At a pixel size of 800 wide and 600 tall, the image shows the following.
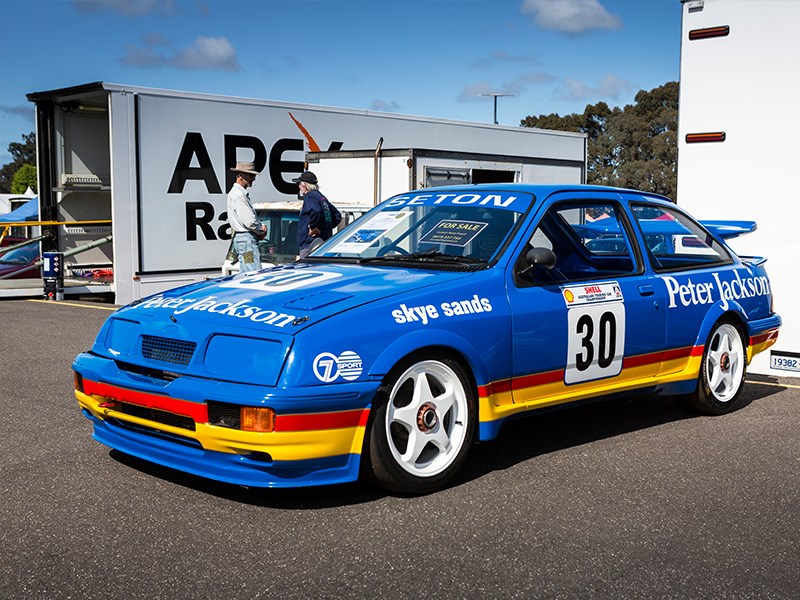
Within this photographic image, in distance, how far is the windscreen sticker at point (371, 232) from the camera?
566cm

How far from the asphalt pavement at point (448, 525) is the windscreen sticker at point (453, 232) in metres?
1.15

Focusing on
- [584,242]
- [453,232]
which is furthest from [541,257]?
[584,242]

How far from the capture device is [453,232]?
5.42 meters

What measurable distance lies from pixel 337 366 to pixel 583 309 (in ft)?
5.48

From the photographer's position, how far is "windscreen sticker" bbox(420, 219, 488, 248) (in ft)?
17.5

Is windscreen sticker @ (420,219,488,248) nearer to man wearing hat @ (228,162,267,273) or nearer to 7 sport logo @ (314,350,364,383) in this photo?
7 sport logo @ (314,350,364,383)

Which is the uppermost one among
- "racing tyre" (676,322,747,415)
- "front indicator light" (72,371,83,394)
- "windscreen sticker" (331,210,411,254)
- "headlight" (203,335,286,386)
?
"windscreen sticker" (331,210,411,254)

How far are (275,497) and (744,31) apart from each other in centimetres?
→ 525

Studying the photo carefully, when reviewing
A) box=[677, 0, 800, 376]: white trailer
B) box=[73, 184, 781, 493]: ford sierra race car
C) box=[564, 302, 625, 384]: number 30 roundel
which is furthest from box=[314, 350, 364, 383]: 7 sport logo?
box=[677, 0, 800, 376]: white trailer

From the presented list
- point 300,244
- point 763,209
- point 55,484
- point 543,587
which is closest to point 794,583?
point 543,587

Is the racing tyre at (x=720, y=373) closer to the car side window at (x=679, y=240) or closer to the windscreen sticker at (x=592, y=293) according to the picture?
the car side window at (x=679, y=240)

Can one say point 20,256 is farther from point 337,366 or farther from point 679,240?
point 337,366

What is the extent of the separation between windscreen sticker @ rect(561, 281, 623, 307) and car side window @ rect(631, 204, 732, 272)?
75 centimetres

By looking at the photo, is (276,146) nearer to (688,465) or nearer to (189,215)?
(189,215)
